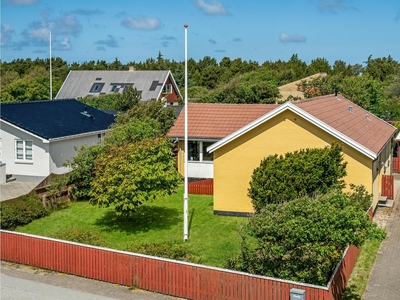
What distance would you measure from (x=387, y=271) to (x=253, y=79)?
43.7m

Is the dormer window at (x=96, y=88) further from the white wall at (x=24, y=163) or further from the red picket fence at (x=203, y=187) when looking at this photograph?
the red picket fence at (x=203, y=187)

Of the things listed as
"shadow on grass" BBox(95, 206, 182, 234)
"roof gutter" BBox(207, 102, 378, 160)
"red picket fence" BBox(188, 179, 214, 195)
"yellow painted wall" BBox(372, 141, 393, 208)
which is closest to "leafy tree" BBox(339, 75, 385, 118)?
"yellow painted wall" BBox(372, 141, 393, 208)

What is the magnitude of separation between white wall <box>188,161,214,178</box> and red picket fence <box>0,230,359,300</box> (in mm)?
13532

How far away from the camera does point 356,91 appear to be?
46.5 m

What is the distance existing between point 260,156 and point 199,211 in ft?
12.7

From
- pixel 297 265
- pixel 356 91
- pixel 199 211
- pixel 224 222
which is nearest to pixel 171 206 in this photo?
pixel 199 211

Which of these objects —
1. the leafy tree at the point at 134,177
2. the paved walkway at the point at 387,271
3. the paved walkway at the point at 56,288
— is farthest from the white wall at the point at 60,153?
the paved walkway at the point at 387,271

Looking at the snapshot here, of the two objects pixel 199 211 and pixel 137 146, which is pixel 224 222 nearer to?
pixel 199 211

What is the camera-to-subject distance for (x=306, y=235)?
13641 millimetres

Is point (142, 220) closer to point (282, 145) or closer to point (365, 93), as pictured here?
point (282, 145)

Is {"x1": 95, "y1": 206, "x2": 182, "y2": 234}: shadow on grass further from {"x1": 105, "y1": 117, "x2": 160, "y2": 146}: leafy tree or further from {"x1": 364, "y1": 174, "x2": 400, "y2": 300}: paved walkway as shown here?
{"x1": 364, "y1": 174, "x2": 400, "y2": 300}: paved walkway

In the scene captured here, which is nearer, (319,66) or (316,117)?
(316,117)

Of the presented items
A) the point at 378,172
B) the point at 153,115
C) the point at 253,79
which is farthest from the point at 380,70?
the point at 378,172

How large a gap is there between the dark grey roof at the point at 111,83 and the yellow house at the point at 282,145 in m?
37.7
